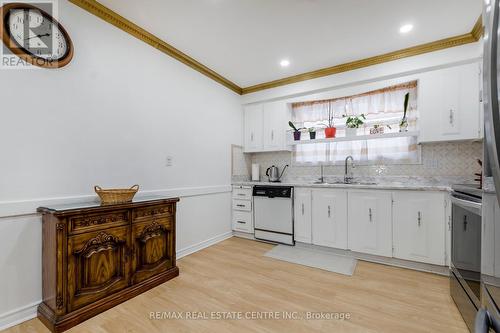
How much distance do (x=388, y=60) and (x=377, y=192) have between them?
176 centimetres

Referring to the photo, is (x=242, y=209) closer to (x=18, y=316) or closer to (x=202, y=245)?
(x=202, y=245)

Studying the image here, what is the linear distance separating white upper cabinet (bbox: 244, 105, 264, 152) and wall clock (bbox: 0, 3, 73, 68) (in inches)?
106

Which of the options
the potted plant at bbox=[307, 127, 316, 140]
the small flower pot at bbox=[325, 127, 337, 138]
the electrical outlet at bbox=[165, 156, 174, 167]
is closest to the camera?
the electrical outlet at bbox=[165, 156, 174, 167]

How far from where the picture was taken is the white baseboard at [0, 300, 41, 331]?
1.58m

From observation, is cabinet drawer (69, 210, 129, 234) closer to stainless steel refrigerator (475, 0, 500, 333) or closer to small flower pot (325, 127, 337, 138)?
stainless steel refrigerator (475, 0, 500, 333)

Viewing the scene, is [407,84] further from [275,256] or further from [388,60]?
[275,256]

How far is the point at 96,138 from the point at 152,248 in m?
1.17

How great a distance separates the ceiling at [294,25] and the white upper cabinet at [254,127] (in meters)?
1.05

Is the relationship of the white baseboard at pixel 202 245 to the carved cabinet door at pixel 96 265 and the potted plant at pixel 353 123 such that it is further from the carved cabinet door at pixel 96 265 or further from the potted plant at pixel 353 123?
the potted plant at pixel 353 123

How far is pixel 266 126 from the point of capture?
3980mm

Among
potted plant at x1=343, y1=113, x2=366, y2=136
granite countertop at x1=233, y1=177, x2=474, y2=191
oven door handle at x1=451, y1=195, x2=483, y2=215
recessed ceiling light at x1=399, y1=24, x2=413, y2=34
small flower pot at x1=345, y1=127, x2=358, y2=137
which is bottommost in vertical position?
oven door handle at x1=451, y1=195, x2=483, y2=215

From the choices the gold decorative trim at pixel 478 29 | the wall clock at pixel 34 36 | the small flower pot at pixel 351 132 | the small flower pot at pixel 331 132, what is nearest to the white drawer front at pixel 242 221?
the small flower pot at pixel 331 132

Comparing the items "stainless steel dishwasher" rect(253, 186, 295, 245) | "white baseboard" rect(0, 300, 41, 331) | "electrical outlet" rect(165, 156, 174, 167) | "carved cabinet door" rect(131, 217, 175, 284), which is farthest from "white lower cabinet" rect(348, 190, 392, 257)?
"white baseboard" rect(0, 300, 41, 331)

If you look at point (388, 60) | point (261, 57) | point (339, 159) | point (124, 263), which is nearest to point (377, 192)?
point (339, 159)
